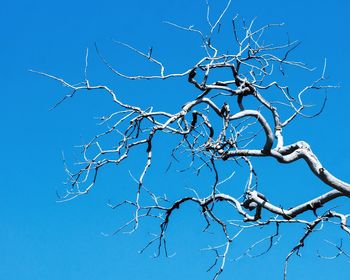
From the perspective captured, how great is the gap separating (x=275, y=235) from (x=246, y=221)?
0.29 meters

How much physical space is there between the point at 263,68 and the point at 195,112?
73 centimetres

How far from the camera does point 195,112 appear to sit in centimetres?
650

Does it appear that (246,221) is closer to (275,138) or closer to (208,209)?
(208,209)

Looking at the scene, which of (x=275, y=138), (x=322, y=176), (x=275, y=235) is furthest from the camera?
(x=275, y=235)

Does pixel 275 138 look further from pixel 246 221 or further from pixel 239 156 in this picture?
pixel 246 221

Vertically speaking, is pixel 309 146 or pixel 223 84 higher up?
pixel 223 84

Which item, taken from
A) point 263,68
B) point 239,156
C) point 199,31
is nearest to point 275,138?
point 239,156

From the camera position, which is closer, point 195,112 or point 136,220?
point 136,220

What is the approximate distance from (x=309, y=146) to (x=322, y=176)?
11.0 inches

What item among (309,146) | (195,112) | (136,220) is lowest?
(136,220)

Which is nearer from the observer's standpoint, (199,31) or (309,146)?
(309,146)

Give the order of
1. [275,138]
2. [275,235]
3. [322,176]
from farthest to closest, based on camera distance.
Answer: [275,235]
[275,138]
[322,176]

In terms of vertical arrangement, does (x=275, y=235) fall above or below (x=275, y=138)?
below

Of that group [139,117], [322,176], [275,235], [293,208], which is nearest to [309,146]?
[322,176]
